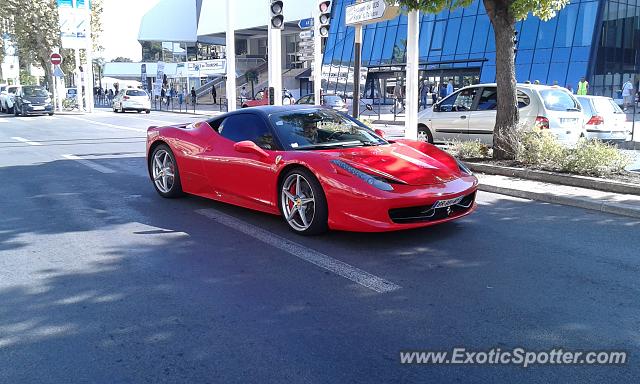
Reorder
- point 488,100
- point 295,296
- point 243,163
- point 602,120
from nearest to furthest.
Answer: point 295,296
point 243,163
point 488,100
point 602,120

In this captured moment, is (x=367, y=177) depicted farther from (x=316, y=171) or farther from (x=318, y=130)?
(x=318, y=130)

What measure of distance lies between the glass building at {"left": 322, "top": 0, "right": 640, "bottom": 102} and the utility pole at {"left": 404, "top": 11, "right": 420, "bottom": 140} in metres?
16.2

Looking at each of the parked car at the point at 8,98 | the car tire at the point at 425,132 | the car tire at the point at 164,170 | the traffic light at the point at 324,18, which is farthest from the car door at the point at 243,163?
the parked car at the point at 8,98

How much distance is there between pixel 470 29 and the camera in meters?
34.1

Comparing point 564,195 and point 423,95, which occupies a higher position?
point 423,95

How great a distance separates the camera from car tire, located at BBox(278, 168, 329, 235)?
5578 mm

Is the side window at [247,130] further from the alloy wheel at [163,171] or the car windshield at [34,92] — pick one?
the car windshield at [34,92]

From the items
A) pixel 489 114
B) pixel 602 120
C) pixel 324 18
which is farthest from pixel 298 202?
pixel 602 120

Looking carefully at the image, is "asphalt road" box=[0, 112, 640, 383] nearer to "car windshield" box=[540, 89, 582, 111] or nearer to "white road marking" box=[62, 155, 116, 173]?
"white road marking" box=[62, 155, 116, 173]

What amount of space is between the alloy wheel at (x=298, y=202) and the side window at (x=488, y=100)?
7.30m

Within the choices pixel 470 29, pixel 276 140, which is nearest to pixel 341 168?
pixel 276 140

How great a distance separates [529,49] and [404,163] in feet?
94.6

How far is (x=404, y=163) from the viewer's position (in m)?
5.74

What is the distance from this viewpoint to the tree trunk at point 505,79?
990 centimetres
